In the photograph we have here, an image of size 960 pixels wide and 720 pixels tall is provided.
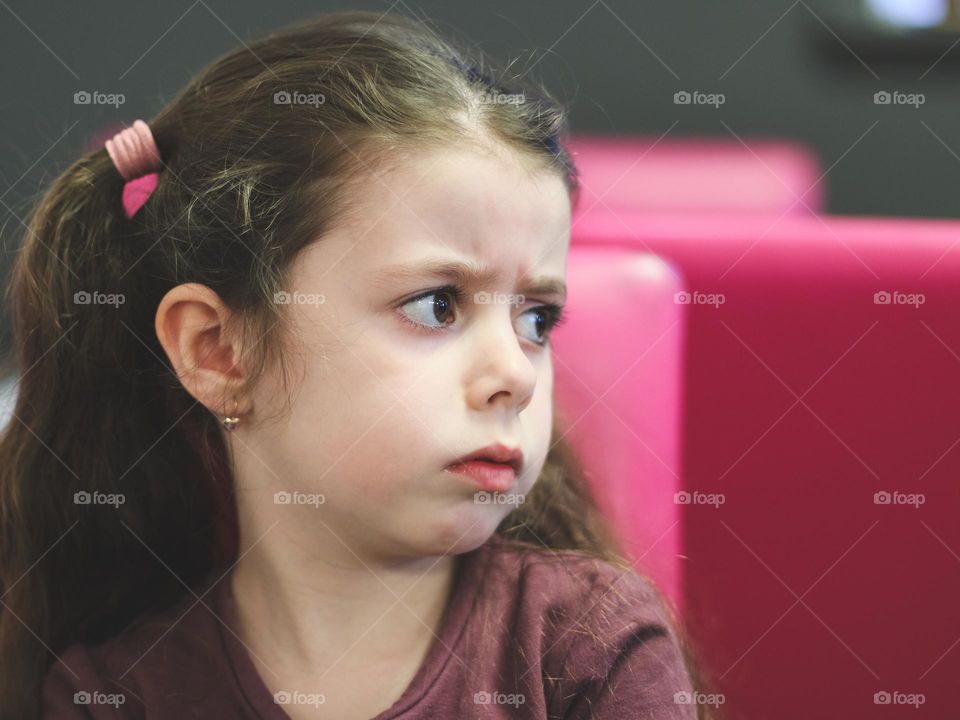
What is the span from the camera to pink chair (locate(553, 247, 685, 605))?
113 centimetres

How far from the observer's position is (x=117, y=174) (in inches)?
42.8

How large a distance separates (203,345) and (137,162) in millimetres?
210

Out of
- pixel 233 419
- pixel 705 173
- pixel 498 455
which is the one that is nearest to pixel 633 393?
pixel 498 455

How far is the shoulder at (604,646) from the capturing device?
91cm

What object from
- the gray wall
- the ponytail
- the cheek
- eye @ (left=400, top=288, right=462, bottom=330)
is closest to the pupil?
eye @ (left=400, top=288, right=462, bottom=330)

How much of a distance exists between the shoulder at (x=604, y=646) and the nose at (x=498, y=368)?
202 millimetres

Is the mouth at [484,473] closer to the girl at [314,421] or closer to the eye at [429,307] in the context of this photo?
the girl at [314,421]

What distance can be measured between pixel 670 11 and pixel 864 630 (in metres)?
1.06

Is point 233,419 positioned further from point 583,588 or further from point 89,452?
point 583,588

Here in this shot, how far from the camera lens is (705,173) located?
1765 mm

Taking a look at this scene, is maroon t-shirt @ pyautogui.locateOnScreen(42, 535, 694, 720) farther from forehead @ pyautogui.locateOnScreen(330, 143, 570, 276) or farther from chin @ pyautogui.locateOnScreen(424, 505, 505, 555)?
forehead @ pyautogui.locateOnScreen(330, 143, 570, 276)

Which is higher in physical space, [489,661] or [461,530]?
[461,530]

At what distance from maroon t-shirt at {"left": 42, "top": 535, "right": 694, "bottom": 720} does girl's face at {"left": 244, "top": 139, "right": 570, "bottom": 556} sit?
0.10m

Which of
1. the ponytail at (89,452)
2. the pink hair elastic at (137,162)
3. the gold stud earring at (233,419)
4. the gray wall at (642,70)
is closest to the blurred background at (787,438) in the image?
the ponytail at (89,452)
